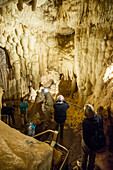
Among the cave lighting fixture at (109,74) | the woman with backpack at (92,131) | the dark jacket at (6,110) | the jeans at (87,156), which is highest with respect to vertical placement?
the cave lighting fixture at (109,74)

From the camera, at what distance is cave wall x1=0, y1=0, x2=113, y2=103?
5.36 metres

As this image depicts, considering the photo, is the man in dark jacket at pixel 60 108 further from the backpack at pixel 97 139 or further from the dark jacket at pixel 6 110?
the dark jacket at pixel 6 110

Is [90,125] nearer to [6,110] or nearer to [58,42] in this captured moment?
[6,110]

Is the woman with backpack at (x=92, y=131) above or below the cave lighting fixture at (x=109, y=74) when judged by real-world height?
below

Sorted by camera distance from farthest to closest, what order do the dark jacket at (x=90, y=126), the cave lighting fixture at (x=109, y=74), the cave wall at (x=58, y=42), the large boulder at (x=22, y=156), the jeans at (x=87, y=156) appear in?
1. the cave wall at (x=58, y=42)
2. the cave lighting fixture at (x=109, y=74)
3. the jeans at (x=87, y=156)
4. the dark jacket at (x=90, y=126)
5. the large boulder at (x=22, y=156)

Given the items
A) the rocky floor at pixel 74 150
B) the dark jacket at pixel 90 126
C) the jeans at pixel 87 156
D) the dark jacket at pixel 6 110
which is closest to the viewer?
the dark jacket at pixel 90 126

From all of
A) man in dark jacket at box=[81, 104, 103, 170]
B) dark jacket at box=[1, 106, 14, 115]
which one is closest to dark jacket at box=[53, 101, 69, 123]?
man in dark jacket at box=[81, 104, 103, 170]

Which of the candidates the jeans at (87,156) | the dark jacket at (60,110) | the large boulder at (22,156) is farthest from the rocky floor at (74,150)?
the large boulder at (22,156)

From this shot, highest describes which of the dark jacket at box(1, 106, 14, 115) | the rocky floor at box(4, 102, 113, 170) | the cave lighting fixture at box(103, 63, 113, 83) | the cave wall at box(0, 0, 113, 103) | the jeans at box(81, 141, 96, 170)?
the cave wall at box(0, 0, 113, 103)

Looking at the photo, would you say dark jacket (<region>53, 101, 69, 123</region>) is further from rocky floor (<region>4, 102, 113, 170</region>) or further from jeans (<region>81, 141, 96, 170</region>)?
jeans (<region>81, 141, 96, 170</region>)

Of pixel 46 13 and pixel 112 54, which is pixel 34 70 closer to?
pixel 46 13

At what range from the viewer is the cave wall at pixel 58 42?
17.6 feet

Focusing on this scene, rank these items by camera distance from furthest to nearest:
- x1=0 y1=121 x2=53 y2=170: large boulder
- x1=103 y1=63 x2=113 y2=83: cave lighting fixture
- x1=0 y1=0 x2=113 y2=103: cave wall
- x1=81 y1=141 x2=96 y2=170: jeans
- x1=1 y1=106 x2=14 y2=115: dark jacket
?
x1=0 y1=0 x2=113 y2=103: cave wall < x1=1 y1=106 x2=14 y2=115: dark jacket < x1=103 y1=63 x2=113 y2=83: cave lighting fixture < x1=81 y1=141 x2=96 y2=170: jeans < x1=0 y1=121 x2=53 y2=170: large boulder

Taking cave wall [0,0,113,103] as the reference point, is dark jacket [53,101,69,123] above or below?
below
